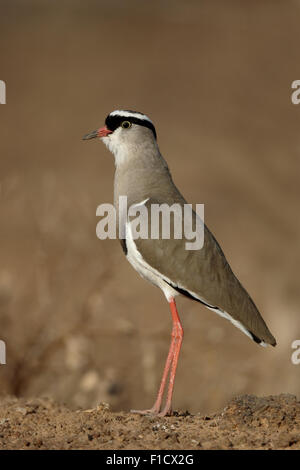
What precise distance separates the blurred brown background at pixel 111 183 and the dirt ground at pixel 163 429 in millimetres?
2599

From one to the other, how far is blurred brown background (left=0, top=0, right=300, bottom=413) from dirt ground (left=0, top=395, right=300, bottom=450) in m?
2.60

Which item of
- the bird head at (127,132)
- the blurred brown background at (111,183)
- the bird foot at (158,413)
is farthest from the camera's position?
the blurred brown background at (111,183)

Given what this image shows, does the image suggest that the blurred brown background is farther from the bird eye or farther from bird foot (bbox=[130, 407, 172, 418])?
bird foot (bbox=[130, 407, 172, 418])

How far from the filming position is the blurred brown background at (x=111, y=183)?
793 centimetres

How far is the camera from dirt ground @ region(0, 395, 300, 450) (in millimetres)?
4105

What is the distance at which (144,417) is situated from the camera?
4836mm

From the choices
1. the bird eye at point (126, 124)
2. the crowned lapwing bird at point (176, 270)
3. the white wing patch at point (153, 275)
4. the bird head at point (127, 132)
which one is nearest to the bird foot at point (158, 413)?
the crowned lapwing bird at point (176, 270)

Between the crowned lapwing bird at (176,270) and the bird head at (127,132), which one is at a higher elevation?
the bird head at (127,132)

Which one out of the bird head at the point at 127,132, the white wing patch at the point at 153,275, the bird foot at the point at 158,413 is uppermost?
the bird head at the point at 127,132

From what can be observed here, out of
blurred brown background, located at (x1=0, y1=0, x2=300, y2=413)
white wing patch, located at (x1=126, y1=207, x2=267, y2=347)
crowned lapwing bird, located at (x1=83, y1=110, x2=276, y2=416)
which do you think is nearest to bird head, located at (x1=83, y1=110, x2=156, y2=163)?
crowned lapwing bird, located at (x1=83, y1=110, x2=276, y2=416)

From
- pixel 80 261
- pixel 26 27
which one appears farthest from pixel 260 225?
pixel 26 27

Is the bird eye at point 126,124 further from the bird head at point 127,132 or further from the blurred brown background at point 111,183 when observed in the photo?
the blurred brown background at point 111,183

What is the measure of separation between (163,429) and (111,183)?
10.9 metres

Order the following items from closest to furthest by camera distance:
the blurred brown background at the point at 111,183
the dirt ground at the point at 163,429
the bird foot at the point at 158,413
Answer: the dirt ground at the point at 163,429 < the bird foot at the point at 158,413 < the blurred brown background at the point at 111,183
